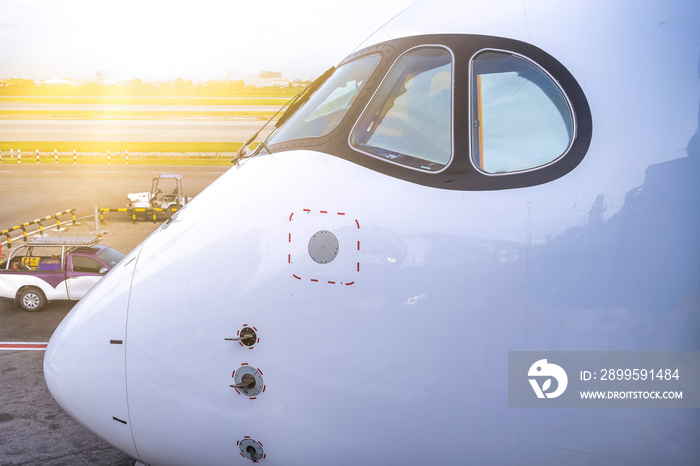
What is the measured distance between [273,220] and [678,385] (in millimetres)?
2704

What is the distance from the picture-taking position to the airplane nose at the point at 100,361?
4129 millimetres

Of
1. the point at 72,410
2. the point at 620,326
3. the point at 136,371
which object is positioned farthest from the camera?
the point at 72,410

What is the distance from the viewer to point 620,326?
3.46m

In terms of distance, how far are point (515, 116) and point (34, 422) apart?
739cm

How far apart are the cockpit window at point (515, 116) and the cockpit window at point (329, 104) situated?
79 cm

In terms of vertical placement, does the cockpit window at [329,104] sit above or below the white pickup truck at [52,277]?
above

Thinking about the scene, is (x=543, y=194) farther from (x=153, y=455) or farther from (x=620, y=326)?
(x=153, y=455)

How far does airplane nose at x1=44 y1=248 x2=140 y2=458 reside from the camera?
4.13 meters

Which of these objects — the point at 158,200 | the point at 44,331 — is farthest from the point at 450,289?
the point at 158,200

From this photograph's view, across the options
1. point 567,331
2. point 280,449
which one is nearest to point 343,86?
point 567,331

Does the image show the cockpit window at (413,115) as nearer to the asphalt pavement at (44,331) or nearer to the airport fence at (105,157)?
the asphalt pavement at (44,331)

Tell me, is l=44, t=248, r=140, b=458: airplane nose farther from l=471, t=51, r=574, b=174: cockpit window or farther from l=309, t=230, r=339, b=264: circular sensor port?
l=471, t=51, r=574, b=174: cockpit window

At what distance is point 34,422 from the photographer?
775cm

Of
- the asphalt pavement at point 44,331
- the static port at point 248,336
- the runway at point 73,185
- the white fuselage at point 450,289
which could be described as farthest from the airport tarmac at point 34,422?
the runway at point 73,185
